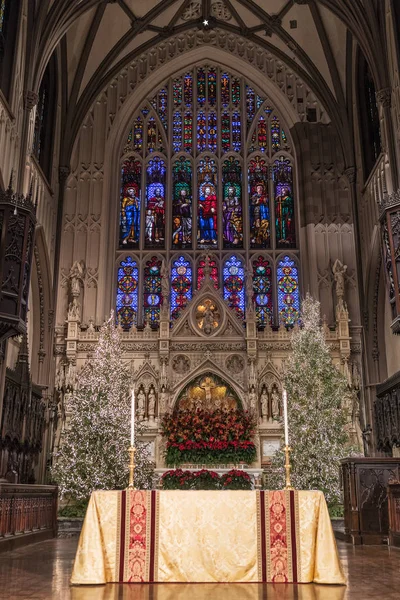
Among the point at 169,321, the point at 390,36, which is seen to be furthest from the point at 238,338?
the point at 390,36

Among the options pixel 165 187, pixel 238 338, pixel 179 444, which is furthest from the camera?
pixel 165 187

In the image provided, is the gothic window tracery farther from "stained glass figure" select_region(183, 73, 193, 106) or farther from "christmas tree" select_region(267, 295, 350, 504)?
"christmas tree" select_region(267, 295, 350, 504)

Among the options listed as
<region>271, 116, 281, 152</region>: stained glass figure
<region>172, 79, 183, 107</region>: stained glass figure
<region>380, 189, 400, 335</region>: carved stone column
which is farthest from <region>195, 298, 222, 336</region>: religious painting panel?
<region>380, 189, 400, 335</region>: carved stone column

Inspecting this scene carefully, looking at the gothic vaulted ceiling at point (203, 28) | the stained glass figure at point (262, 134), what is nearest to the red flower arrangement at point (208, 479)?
the stained glass figure at point (262, 134)

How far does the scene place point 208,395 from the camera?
63.6ft

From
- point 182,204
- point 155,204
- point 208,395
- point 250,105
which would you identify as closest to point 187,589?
point 208,395

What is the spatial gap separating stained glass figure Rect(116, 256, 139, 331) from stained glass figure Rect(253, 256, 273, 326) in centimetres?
420

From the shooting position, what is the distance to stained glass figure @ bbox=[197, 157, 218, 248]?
888 inches

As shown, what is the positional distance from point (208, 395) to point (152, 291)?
4.53m

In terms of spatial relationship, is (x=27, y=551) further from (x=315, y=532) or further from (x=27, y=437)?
(x=27, y=437)

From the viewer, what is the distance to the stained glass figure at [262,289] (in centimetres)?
2133

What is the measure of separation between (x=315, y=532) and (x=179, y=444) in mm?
9658

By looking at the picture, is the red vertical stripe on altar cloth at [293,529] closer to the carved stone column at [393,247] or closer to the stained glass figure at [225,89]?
the carved stone column at [393,247]

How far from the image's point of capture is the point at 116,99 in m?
23.9
